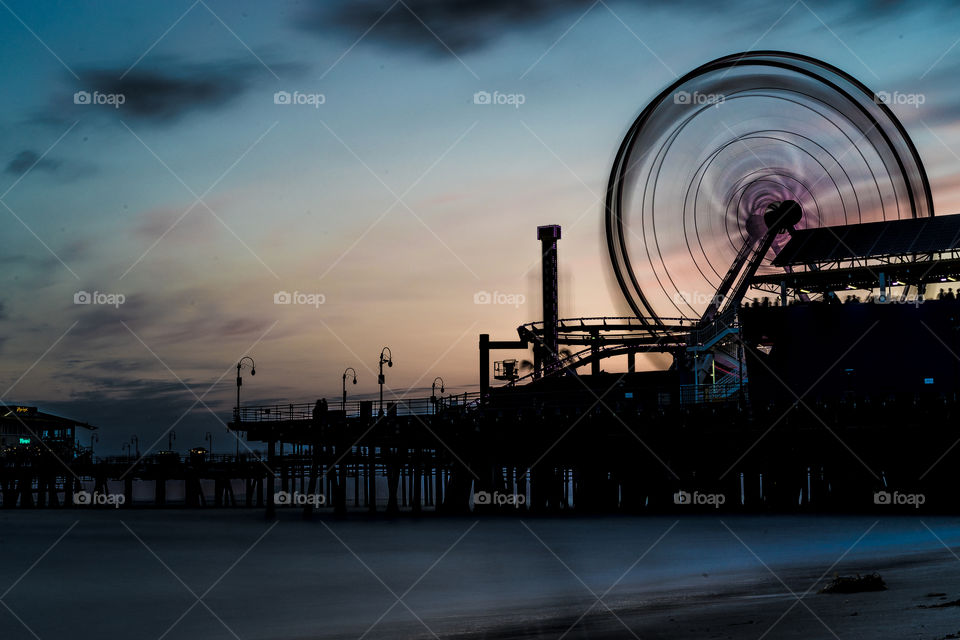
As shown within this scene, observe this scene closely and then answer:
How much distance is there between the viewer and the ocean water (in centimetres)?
2516

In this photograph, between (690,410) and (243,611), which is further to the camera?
(690,410)

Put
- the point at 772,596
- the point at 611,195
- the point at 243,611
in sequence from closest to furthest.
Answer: the point at 772,596
the point at 243,611
the point at 611,195

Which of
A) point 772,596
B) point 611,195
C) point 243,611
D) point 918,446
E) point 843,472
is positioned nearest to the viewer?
point 772,596

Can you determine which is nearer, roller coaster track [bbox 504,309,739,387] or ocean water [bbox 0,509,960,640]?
ocean water [bbox 0,509,960,640]

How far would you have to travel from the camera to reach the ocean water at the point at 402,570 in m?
25.2

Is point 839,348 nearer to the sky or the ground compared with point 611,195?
nearer to the ground

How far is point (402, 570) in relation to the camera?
116ft

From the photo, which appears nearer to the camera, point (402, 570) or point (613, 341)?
point (402, 570)

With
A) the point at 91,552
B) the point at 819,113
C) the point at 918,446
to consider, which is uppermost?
the point at 819,113

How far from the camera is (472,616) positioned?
24.5 metres

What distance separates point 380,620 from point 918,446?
2924cm

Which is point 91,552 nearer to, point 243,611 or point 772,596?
point 243,611

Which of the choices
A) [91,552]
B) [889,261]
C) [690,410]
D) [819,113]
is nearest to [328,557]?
[91,552]

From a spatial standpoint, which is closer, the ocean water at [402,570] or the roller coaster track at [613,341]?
the ocean water at [402,570]
